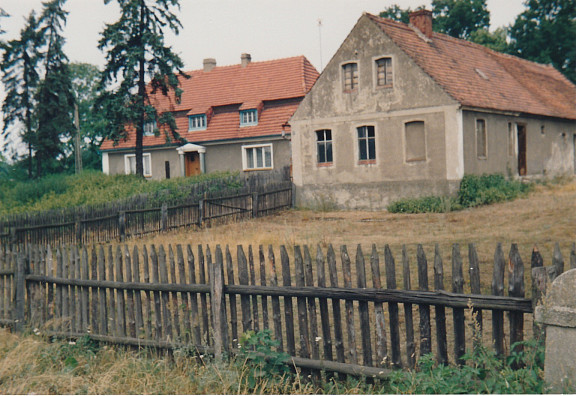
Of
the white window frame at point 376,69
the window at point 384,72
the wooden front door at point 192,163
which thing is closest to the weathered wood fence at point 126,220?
the white window frame at point 376,69

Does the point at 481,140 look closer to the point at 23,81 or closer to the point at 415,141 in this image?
the point at 415,141

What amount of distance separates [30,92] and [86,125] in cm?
1932

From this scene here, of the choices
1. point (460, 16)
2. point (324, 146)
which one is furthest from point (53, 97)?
point (460, 16)

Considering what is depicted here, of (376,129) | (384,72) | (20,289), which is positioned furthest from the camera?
(376,129)

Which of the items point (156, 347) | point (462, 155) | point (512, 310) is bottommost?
point (156, 347)

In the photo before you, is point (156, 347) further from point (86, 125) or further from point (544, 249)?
point (86, 125)

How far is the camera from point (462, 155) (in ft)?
69.5

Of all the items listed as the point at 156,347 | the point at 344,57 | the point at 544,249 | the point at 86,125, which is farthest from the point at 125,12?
the point at 86,125

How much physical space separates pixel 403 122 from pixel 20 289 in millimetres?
16877

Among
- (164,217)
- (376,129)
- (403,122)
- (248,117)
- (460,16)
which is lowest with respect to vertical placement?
(164,217)

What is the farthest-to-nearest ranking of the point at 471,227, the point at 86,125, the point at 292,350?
the point at 86,125
the point at 471,227
the point at 292,350

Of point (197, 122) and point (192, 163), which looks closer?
point (192, 163)

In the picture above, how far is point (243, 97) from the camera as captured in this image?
1302 inches

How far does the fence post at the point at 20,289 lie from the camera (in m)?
7.62
